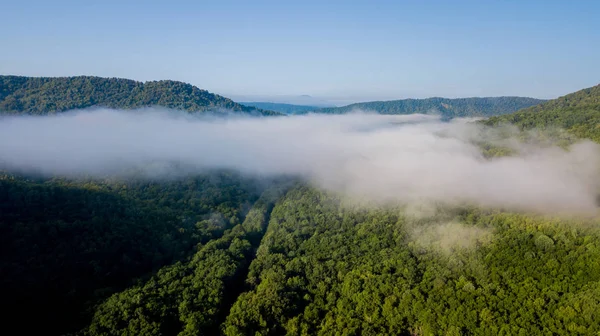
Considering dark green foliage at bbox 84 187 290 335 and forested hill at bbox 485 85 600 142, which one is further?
forested hill at bbox 485 85 600 142

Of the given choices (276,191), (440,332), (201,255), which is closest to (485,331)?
(440,332)

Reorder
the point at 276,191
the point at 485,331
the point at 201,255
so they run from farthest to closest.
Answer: the point at 276,191 → the point at 201,255 → the point at 485,331

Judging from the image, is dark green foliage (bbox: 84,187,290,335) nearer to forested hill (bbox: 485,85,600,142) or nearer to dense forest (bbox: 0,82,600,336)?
dense forest (bbox: 0,82,600,336)

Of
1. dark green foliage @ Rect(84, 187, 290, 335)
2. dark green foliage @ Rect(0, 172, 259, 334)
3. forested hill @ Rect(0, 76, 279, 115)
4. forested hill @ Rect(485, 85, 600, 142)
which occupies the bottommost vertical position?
dark green foliage @ Rect(84, 187, 290, 335)

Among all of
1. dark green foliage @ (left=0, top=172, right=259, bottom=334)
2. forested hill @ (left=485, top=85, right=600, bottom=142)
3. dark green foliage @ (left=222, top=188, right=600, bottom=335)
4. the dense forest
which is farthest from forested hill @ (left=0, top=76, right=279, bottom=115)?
forested hill @ (left=485, top=85, right=600, bottom=142)

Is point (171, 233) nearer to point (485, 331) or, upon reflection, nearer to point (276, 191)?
point (276, 191)

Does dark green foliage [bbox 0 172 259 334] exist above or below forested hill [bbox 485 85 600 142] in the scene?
below

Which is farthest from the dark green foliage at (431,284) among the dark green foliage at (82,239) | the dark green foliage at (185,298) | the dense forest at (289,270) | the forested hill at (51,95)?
the forested hill at (51,95)

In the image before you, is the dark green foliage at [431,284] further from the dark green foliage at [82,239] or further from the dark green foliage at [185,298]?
the dark green foliage at [82,239]
